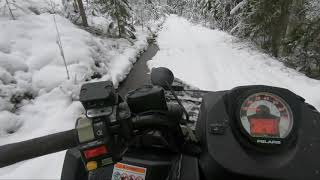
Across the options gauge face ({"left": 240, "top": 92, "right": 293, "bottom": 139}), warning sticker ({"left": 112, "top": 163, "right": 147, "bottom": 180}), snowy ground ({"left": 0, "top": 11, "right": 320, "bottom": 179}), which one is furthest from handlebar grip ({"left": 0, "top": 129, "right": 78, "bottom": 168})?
snowy ground ({"left": 0, "top": 11, "right": 320, "bottom": 179})

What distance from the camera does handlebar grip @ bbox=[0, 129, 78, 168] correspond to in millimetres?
879

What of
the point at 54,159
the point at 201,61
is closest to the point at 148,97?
the point at 54,159

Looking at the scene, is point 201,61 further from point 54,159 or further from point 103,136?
point 103,136

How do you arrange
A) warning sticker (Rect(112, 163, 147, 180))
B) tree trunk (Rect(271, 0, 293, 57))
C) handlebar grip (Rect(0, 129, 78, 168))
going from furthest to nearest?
tree trunk (Rect(271, 0, 293, 57))
warning sticker (Rect(112, 163, 147, 180))
handlebar grip (Rect(0, 129, 78, 168))

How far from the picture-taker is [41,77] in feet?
22.7

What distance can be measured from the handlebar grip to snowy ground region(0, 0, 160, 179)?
3.13 meters

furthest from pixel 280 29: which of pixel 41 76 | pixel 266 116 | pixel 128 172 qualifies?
pixel 128 172

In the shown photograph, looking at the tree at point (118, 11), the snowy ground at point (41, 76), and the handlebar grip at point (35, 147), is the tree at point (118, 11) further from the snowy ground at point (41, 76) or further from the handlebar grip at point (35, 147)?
the handlebar grip at point (35, 147)

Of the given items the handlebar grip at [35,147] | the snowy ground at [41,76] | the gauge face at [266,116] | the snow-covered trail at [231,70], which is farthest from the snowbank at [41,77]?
the gauge face at [266,116]

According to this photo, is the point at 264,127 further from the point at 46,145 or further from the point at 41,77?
the point at 41,77

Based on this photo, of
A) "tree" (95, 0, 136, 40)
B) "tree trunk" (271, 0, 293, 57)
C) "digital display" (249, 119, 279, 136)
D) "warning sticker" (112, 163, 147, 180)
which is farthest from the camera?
"tree" (95, 0, 136, 40)

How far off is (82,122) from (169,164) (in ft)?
1.54

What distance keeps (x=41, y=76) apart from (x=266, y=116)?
7.01m

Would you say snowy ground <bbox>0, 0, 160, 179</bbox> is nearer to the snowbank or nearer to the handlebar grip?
the snowbank
